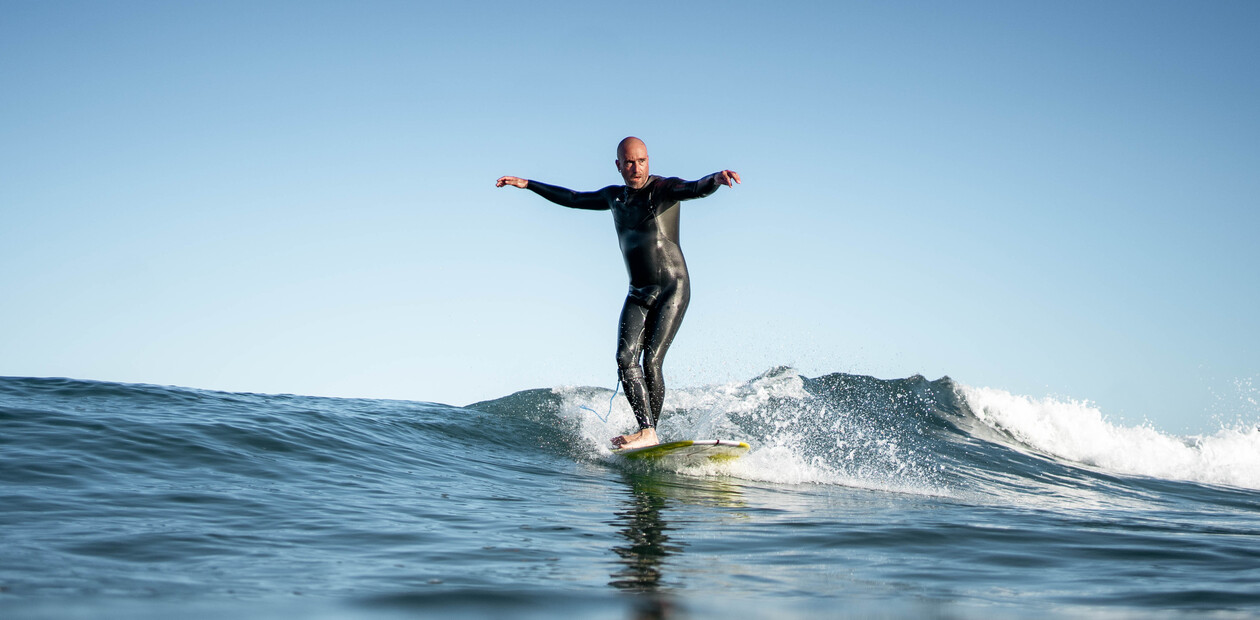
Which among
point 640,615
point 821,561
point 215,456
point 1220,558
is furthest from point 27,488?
point 1220,558

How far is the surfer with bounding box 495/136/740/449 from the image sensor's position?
667 cm

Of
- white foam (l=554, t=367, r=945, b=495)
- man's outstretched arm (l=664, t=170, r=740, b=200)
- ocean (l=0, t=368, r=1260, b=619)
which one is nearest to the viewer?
ocean (l=0, t=368, r=1260, b=619)

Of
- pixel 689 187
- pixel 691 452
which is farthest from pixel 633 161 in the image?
pixel 691 452

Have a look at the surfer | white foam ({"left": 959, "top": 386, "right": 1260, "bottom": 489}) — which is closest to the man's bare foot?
the surfer

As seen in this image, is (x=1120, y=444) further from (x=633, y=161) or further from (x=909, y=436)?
(x=633, y=161)

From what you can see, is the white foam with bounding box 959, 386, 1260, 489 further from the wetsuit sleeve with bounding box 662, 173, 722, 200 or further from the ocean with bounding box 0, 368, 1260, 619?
the wetsuit sleeve with bounding box 662, 173, 722, 200

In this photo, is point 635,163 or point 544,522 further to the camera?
point 635,163

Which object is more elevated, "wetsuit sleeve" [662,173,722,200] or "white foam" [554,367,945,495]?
"wetsuit sleeve" [662,173,722,200]

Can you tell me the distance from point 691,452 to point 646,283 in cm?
151

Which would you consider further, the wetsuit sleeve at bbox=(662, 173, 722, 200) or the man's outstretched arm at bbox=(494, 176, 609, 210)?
the man's outstretched arm at bbox=(494, 176, 609, 210)

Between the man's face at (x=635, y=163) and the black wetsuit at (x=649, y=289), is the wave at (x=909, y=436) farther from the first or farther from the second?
the man's face at (x=635, y=163)

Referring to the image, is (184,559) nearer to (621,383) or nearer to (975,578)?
(975,578)

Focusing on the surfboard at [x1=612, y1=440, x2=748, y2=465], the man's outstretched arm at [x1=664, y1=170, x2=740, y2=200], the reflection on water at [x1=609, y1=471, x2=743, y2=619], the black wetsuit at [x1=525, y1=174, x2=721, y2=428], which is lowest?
the reflection on water at [x1=609, y1=471, x2=743, y2=619]

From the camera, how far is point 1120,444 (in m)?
11.2
